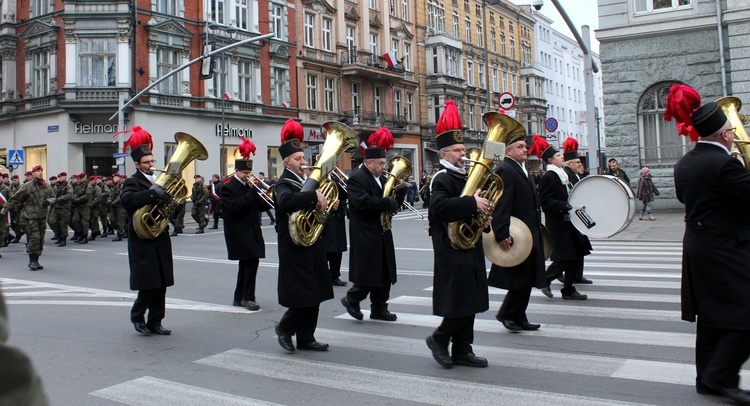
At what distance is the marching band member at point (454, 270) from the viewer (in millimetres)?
5461

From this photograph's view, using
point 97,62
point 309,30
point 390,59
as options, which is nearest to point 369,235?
point 97,62

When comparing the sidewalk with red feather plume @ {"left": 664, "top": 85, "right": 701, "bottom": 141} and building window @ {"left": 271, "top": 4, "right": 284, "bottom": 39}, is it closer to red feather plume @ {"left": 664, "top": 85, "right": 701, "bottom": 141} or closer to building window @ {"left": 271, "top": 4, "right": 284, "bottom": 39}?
red feather plume @ {"left": 664, "top": 85, "right": 701, "bottom": 141}

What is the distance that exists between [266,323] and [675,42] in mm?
19590

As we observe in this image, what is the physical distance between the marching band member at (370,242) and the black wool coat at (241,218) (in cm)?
149

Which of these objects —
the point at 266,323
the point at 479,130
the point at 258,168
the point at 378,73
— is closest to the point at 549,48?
the point at 479,130

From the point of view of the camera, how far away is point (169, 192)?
7605 mm

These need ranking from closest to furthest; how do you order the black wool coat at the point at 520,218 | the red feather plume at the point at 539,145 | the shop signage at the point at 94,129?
Answer: the black wool coat at the point at 520,218
the red feather plume at the point at 539,145
the shop signage at the point at 94,129

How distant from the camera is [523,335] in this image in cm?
678

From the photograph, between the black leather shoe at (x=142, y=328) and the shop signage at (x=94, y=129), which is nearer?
the black leather shoe at (x=142, y=328)

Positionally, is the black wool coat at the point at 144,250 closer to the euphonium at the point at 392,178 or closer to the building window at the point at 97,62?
the euphonium at the point at 392,178

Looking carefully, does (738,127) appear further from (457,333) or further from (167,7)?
(167,7)

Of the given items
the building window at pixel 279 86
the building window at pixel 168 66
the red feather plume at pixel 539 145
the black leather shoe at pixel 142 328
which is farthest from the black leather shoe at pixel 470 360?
the building window at pixel 279 86

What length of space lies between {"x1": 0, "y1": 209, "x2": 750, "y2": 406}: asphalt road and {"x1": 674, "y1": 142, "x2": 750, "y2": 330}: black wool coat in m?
0.65

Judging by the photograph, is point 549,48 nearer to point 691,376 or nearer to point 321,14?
point 321,14
